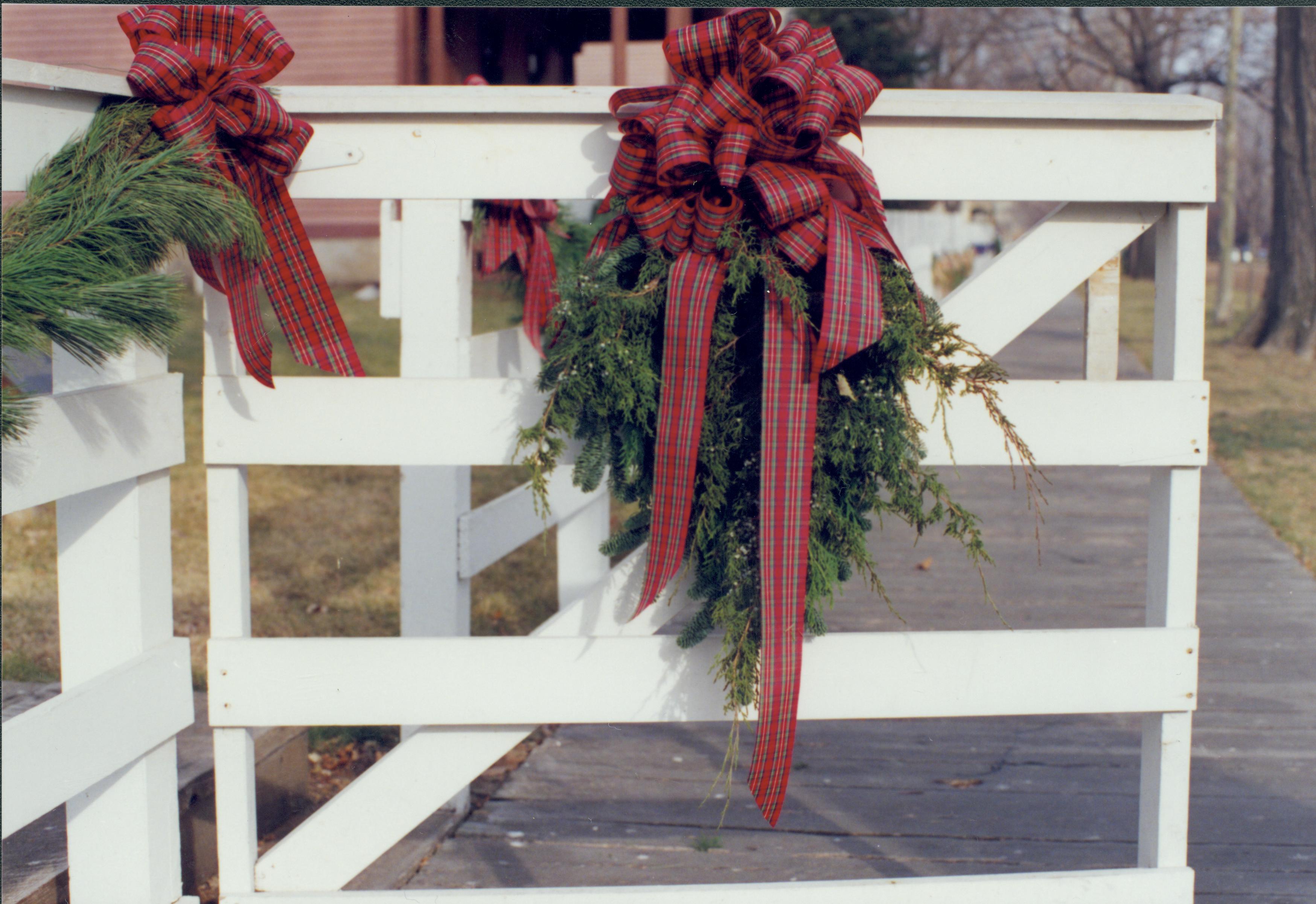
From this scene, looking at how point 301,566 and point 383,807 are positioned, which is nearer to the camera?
point 383,807

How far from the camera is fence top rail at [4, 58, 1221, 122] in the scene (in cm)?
181

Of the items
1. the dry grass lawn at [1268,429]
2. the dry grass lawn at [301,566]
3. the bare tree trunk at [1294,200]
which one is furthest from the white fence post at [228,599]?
the bare tree trunk at [1294,200]

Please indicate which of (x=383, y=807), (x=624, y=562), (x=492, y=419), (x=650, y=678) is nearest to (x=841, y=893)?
(x=650, y=678)

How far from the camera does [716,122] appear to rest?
5.51 ft

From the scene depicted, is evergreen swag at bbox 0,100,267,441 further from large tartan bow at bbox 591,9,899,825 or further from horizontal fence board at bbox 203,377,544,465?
large tartan bow at bbox 591,9,899,825

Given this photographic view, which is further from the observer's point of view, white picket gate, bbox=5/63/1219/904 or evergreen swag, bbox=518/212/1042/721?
white picket gate, bbox=5/63/1219/904

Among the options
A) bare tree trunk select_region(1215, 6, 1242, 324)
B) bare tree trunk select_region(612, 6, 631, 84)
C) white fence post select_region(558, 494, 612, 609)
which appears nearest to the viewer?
white fence post select_region(558, 494, 612, 609)

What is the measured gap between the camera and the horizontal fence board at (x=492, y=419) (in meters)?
1.88

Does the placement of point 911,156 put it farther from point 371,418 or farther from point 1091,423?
point 371,418

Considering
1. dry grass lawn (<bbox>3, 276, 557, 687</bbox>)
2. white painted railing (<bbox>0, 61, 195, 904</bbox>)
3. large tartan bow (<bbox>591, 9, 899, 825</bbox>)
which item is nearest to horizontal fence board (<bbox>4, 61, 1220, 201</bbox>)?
large tartan bow (<bbox>591, 9, 899, 825</bbox>)

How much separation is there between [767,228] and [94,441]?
1.00m

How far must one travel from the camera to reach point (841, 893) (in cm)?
189

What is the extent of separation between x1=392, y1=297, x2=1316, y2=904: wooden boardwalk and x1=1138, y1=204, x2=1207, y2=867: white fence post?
2.00 feet

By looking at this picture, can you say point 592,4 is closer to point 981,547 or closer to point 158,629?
point 981,547
